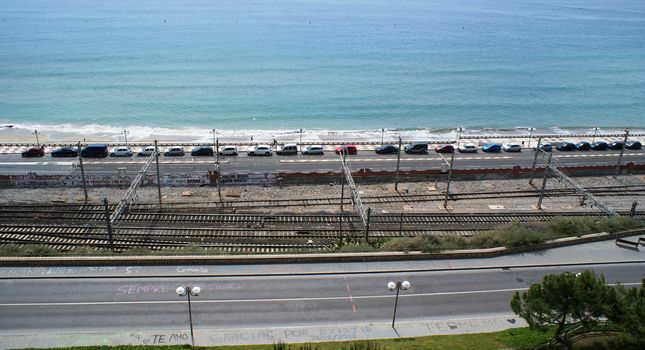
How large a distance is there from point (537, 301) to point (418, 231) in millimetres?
19212

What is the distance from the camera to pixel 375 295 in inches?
1137

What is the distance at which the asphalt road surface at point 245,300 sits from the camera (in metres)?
26.2

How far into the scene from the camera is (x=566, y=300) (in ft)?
69.6

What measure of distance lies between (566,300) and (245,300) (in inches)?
650

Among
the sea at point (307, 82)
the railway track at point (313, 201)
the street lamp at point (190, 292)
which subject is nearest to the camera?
the street lamp at point (190, 292)

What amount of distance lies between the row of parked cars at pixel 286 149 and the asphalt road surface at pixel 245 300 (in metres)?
24.9

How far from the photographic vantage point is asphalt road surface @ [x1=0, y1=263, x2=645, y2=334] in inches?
1033

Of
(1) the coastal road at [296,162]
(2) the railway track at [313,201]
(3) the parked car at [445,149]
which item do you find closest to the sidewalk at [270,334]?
(2) the railway track at [313,201]

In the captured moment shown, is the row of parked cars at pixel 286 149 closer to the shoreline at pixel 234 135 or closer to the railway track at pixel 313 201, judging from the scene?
the railway track at pixel 313 201

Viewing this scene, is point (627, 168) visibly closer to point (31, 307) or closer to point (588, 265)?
point (588, 265)

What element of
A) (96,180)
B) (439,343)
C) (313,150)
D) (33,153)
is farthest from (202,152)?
(439,343)

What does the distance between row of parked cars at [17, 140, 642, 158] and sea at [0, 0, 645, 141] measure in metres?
22.2

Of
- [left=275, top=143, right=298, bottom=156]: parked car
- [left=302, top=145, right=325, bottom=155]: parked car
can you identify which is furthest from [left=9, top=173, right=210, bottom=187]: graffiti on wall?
[left=302, top=145, right=325, bottom=155]: parked car

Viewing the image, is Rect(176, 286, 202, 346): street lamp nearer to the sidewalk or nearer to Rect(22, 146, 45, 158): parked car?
the sidewalk
